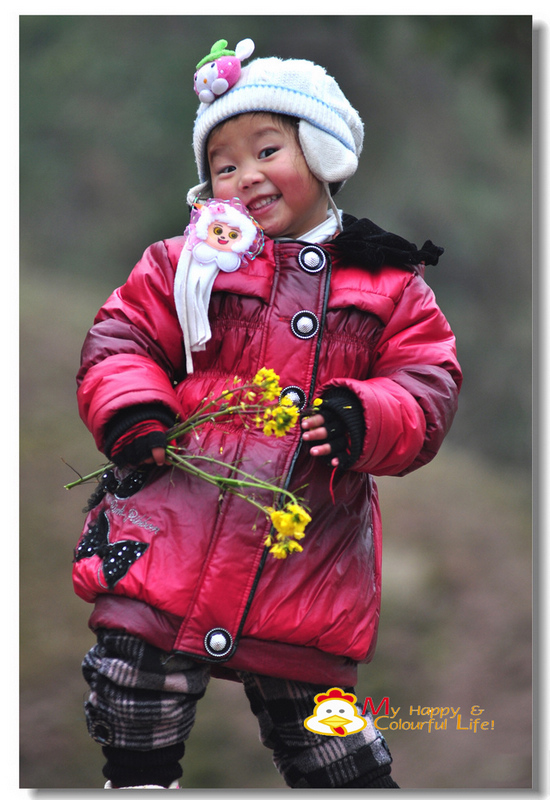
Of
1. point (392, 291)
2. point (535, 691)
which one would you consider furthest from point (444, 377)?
point (535, 691)

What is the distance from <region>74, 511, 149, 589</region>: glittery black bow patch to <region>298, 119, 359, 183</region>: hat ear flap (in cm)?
76

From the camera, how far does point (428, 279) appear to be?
8.04 ft

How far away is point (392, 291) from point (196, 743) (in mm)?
1139

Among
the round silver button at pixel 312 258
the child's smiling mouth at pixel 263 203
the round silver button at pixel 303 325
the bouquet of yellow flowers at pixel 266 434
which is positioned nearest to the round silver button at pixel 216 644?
the bouquet of yellow flowers at pixel 266 434

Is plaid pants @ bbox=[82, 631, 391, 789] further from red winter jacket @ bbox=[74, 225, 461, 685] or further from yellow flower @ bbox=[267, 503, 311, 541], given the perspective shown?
yellow flower @ bbox=[267, 503, 311, 541]

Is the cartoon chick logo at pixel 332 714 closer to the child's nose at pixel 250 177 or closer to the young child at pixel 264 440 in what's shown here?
the young child at pixel 264 440

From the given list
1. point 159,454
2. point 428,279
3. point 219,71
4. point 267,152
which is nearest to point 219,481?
point 159,454

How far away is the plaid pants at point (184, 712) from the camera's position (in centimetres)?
159

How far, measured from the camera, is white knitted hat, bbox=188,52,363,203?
1.77 meters

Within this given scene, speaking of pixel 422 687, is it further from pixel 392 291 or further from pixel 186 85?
pixel 186 85

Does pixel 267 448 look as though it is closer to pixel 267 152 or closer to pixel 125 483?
pixel 125 483

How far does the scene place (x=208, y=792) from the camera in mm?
1820

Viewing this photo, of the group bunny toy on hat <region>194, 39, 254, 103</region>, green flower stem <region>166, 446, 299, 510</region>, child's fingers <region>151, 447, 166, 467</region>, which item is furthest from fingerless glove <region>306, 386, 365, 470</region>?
bunny toy on hat <region>194, 39, 254, 103</region>

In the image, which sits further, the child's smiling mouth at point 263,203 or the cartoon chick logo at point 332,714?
the child's smiling mouth at point 263,203
